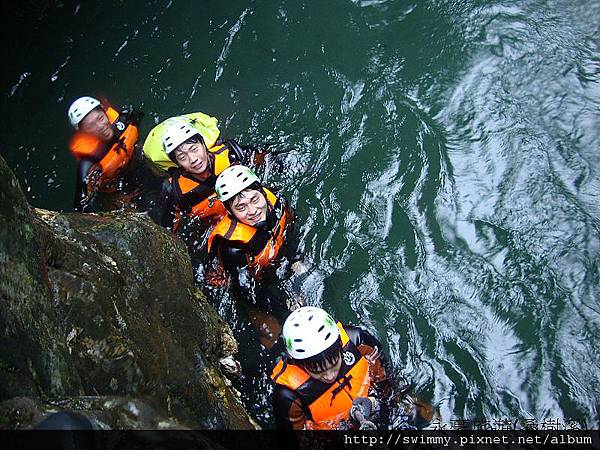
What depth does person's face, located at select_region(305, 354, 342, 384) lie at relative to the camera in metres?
5.37

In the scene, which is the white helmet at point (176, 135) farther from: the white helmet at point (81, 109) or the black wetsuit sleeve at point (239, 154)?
the white helmet at point (81, 109)

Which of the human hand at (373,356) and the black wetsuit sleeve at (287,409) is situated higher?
the black wetsuit sleeve at (287,409)

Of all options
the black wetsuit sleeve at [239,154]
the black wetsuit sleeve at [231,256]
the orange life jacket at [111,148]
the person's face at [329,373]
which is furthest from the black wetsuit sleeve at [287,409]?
the orange life jacket at [111,148]

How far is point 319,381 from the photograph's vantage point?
5414 mm

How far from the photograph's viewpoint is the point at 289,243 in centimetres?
755

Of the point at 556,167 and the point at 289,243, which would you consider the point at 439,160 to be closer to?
the point at 556,167

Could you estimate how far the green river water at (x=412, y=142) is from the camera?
6.57 m

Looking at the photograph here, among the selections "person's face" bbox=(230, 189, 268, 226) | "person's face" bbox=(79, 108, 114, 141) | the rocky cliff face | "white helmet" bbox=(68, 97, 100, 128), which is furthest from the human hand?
"white helmet" bbox=(68, 97, 100, 128)

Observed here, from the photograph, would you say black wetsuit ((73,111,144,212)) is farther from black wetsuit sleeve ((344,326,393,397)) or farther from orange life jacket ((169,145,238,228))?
black wetsuit sleeve ((344,326,393,397))

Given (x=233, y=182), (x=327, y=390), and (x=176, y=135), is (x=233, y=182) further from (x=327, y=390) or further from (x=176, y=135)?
(x=327, y=390)

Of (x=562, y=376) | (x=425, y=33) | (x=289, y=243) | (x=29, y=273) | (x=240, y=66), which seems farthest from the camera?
(x=240, y=66)

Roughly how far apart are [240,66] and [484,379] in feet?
23.4

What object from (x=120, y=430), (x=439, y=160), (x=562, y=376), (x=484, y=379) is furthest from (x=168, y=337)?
(x=439, y=160)

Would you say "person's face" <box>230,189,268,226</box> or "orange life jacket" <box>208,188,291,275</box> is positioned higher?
"person's face" <box>230,189,268,226</box>
